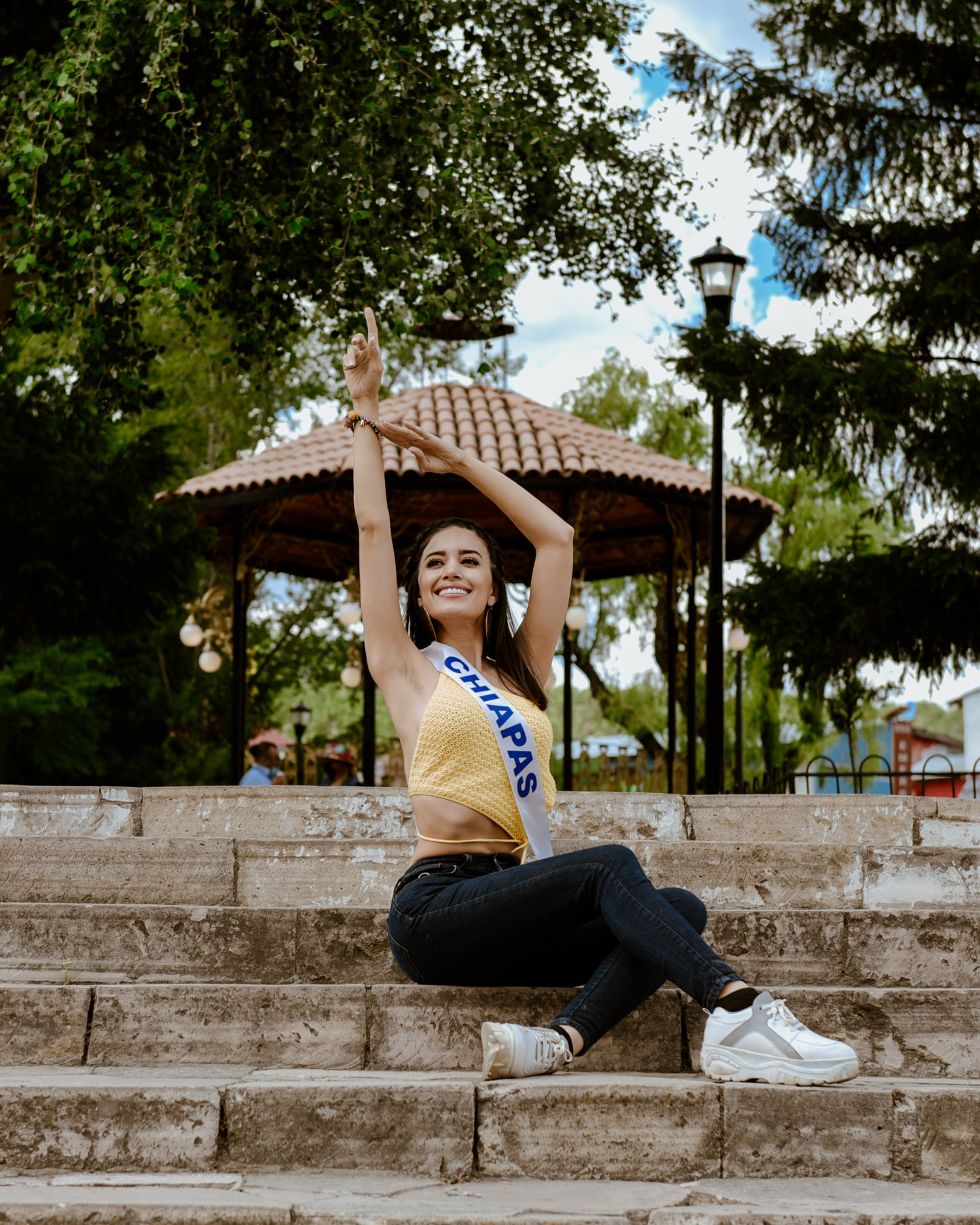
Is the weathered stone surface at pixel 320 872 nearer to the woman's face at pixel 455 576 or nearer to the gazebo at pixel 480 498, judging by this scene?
the woman's face at pixel 455 576

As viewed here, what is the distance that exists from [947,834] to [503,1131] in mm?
3291

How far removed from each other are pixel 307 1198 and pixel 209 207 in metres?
6.65

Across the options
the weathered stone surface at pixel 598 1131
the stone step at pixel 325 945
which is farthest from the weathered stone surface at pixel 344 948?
the weathered stone surface at pixel 598 1131

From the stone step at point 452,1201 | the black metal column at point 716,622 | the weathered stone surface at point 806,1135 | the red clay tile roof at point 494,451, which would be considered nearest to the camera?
the stone step at point 452,1201

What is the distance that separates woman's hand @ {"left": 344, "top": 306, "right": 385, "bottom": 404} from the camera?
3.48m

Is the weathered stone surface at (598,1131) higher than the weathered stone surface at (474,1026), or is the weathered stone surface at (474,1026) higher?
the weathered stone surface at (474,1026)

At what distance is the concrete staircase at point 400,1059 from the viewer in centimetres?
258

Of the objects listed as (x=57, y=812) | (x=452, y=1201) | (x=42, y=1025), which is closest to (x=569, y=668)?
(x=57, y=812)

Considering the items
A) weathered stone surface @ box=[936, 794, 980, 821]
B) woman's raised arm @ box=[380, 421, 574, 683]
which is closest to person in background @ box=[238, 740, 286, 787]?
weathered stone surface @ box=[936, 794, 980, 821]

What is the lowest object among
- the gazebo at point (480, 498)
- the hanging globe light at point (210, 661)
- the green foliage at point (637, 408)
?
the hanging globe light at point (210, 661)

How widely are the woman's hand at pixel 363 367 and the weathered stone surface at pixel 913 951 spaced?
2.17 metres

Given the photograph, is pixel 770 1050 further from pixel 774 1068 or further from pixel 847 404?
pixel 847 404

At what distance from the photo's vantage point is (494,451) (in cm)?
1101

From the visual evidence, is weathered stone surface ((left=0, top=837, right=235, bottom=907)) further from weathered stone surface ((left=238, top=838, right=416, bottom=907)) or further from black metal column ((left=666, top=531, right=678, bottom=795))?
black metal column ((left=666, top=531, right=678, bottom=795))
